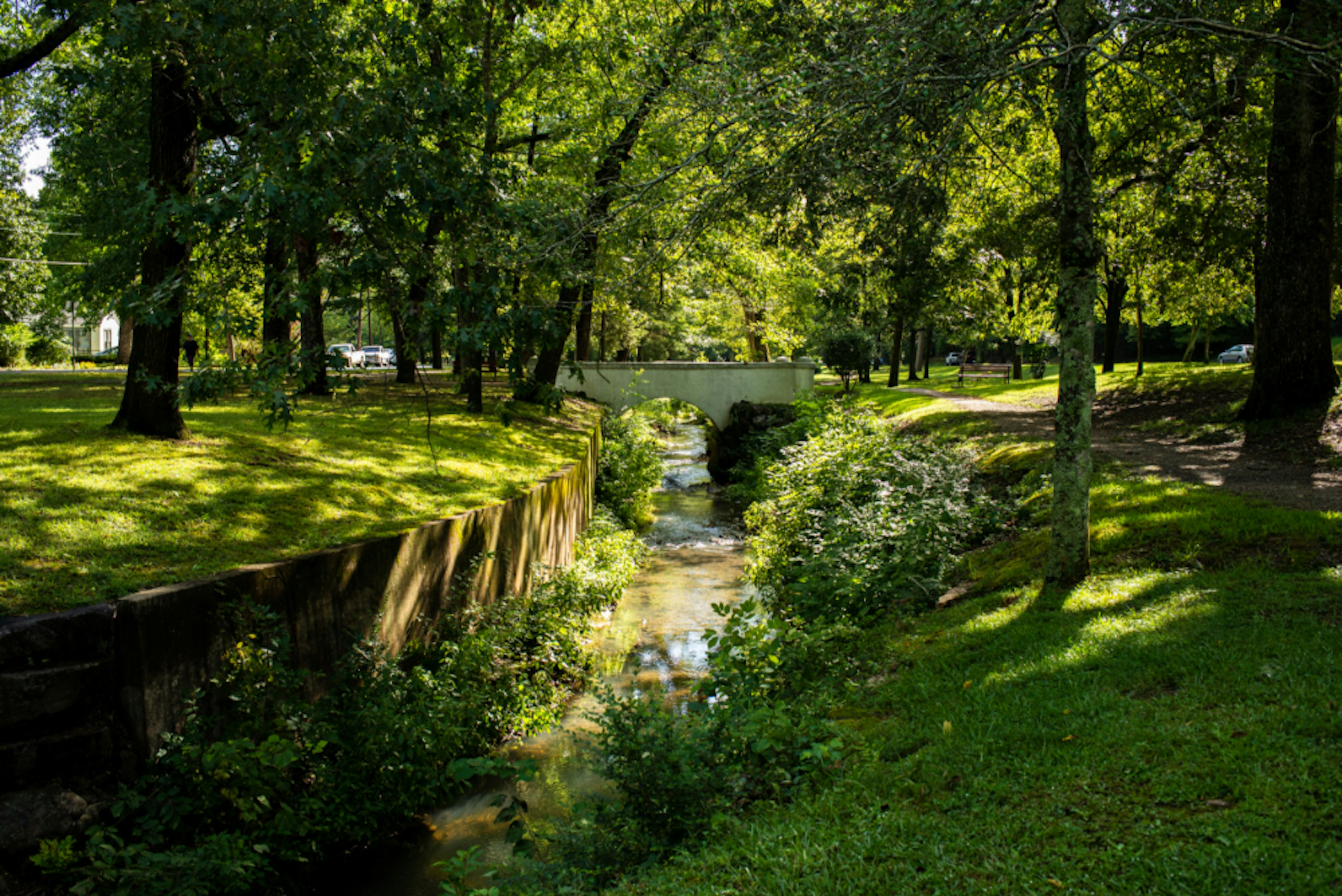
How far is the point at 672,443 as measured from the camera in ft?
135

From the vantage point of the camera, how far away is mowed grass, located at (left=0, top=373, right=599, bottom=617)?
18.4 feet

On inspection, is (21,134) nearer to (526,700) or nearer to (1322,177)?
(526,700)

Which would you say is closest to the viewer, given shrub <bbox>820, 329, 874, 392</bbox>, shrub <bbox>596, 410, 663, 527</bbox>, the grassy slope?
the grassy slope

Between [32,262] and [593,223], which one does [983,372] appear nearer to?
[32,262]

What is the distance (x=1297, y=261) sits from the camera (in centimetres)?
1289

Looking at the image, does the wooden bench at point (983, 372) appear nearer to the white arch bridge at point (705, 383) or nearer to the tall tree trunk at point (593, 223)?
the white arch bridge at point (705, 383)

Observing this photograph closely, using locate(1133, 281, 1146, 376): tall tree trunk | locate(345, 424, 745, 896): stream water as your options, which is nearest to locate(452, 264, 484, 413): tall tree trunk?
locate(345, 424, 745, 896): stream water

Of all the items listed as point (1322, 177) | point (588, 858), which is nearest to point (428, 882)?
point (588, 858)

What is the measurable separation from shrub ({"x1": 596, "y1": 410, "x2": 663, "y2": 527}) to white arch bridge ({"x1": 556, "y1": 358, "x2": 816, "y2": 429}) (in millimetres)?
1381

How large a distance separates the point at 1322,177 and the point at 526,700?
1375cm

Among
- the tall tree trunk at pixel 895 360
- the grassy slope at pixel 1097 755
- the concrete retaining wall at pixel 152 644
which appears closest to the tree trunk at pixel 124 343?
the concrete retaining wall at pixel 152 644

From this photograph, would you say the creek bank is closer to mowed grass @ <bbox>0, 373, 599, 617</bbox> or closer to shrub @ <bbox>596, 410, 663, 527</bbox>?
mowed grass @ <bbox>0, 373, 599, 617</bbox>

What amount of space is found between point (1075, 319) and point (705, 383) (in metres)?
22.1

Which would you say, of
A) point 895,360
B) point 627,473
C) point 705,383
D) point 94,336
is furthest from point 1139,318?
point 94,336
